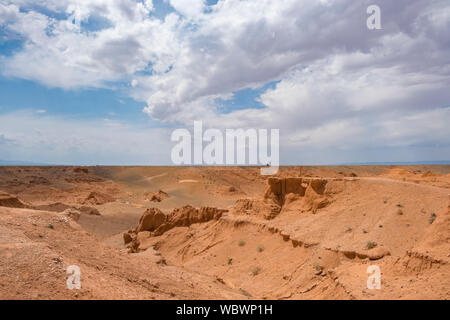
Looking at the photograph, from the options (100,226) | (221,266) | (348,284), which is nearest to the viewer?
(348,284)

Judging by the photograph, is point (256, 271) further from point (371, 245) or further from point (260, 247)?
point (371, 245)

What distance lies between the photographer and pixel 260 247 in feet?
50.2

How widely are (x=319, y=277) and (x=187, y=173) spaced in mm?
49418

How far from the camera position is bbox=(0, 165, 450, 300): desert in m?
6.99

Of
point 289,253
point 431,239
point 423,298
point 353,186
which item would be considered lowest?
point 289,253

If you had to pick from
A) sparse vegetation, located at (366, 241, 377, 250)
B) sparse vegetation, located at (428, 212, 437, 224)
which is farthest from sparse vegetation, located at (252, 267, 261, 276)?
sparse vegetation, located at (428, 212, 437, 224)

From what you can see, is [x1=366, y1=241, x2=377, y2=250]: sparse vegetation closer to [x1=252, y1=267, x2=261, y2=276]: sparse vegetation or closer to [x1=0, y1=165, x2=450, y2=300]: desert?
[x1=0, y1=165, x2=450, y2=300]: desert

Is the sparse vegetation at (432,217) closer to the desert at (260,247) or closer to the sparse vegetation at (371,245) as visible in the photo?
the desert at (260,247)

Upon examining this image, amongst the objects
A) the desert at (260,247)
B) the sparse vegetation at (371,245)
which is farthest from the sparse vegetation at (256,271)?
the sparse vegetation at (371,245)

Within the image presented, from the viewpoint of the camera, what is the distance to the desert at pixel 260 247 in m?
6.99

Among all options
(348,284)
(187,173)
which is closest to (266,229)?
(348,284)

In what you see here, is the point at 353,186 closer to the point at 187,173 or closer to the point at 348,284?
the point at 348,284

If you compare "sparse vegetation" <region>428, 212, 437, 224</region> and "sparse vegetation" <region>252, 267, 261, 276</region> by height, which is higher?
"sparse vegetation" <region>428, 212, 437, 224</region>
